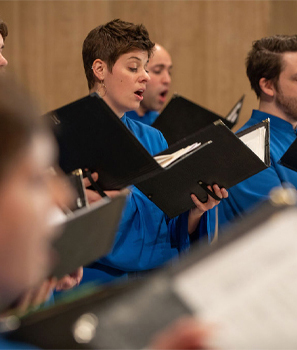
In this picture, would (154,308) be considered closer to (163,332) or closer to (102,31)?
(163,332)

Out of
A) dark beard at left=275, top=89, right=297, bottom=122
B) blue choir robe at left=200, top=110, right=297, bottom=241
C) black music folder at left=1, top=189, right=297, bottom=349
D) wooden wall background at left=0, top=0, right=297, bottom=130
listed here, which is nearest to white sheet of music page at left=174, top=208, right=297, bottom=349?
black music folder at left=1, top=189, right=297, bottom=349

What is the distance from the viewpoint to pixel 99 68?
2746 millimetres

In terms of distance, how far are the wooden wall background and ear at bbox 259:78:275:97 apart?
207cm

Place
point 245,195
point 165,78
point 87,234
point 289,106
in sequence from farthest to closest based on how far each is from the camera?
point 165,78
point 289,106
point 245,195
point 87,234

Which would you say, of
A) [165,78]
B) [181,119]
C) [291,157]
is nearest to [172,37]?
[165,78]

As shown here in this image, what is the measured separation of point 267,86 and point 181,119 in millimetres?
696

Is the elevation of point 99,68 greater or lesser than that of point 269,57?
greater

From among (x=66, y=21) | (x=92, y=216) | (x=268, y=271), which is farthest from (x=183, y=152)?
(x=66, y=21)

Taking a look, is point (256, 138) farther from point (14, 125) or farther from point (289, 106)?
point (14, 125)

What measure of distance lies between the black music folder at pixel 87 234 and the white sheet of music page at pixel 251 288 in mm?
305

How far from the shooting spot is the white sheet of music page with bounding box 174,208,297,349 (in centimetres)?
80

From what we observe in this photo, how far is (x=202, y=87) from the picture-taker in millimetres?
6004

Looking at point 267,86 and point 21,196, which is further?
point 267,86

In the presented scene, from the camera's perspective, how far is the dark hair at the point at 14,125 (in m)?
0.82
